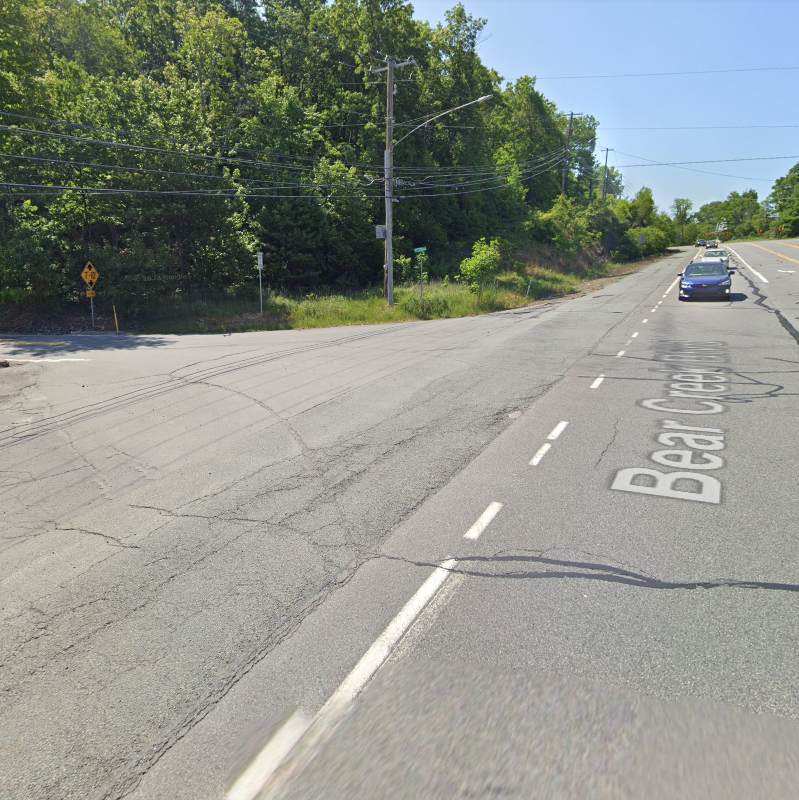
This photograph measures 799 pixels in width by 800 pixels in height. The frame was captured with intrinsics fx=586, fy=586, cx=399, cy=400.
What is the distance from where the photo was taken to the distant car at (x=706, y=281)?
25.4 meters

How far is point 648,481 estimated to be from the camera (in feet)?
20.0

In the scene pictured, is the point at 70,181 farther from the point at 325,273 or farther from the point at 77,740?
the point at 77,740

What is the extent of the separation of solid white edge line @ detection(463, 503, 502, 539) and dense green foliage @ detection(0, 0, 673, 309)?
1874 cm

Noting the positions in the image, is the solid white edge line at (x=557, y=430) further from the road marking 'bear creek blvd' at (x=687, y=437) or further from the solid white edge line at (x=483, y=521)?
the solid white edge line at (x=483, y=521)

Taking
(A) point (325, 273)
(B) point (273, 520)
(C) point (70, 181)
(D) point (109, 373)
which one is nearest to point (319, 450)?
(B) point (273, 520)

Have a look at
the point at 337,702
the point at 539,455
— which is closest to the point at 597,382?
the point at 539,455

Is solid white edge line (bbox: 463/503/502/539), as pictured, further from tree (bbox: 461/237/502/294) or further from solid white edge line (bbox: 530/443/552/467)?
tree (bbox: 461/237/502/294)

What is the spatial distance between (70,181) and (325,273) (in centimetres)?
1568

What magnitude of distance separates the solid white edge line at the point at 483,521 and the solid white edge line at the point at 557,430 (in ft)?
7.74

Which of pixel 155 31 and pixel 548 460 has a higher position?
pixel 155 31

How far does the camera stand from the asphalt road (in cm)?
288

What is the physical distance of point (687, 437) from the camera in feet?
24.8

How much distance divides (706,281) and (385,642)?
87.5 feet

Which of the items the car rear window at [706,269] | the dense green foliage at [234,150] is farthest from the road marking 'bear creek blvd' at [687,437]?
the dense green foliage at [234,150]
